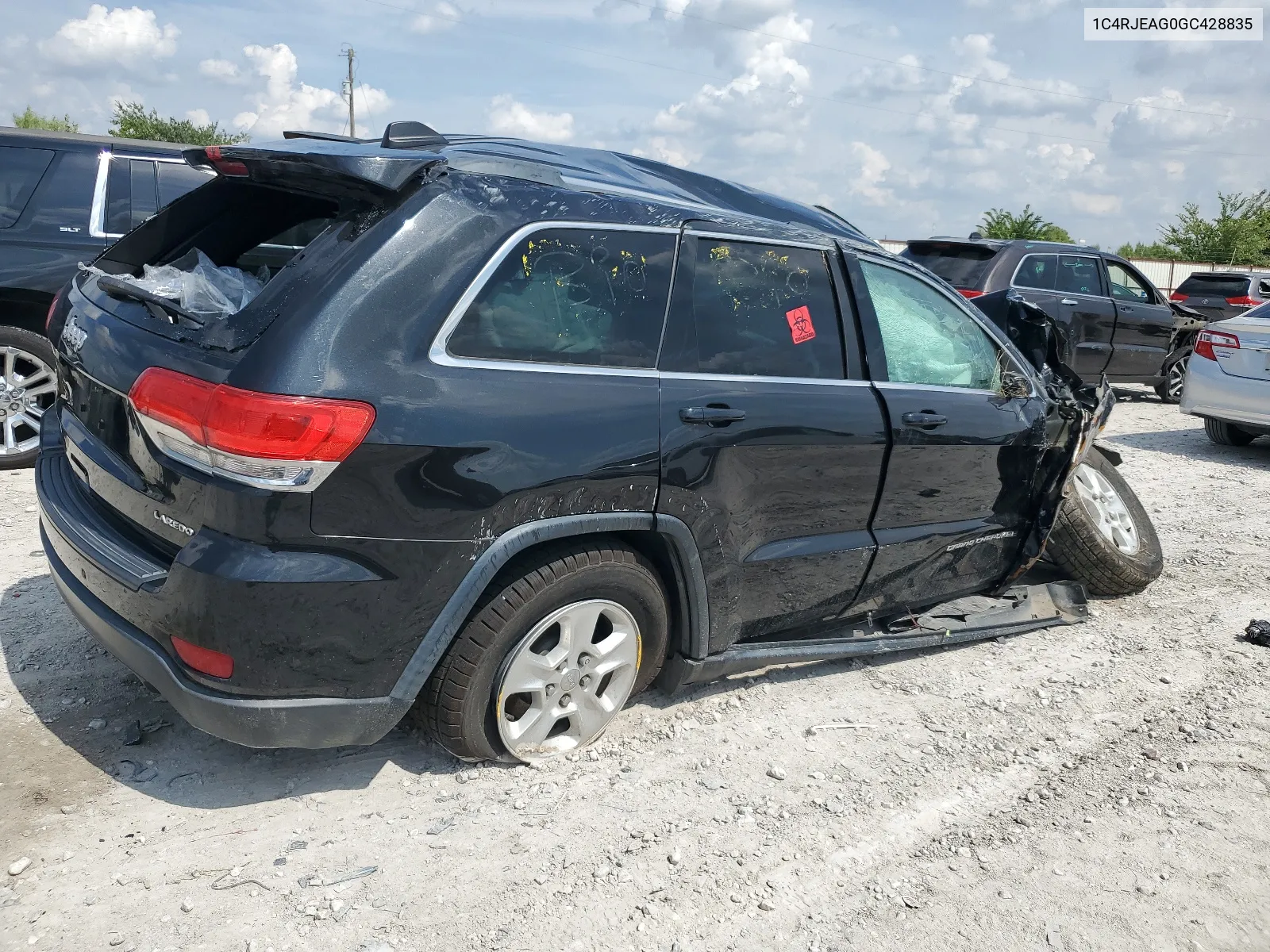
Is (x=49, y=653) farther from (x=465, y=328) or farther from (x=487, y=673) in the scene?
(x=465, y=328)

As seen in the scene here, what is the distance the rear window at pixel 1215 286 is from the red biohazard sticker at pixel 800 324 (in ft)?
53.0

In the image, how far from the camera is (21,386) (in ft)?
20.2


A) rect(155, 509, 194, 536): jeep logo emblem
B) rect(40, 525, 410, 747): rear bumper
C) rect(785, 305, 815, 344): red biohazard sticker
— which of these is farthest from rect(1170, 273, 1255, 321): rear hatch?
rect(155, 509, 194, 536): jeep logo emblem

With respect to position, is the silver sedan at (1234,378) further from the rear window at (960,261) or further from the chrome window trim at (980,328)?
the chrome window trim at (980,328)

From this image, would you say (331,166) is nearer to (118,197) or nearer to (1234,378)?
(118,197)

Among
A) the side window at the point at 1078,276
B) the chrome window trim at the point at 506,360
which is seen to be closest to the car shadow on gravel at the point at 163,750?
the chrome window trim at the point at 506,360

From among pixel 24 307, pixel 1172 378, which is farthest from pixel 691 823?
pixel 1172 378

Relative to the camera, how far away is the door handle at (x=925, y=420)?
376 centimetres

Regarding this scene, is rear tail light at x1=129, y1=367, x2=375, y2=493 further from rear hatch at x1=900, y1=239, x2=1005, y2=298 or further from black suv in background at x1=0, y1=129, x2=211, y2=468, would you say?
rear hatch at x1=900, y1=239, x2=1005, y2=298

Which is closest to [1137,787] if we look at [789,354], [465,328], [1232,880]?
[1232,880]

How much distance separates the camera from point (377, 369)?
102 inches

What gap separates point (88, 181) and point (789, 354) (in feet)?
16.6

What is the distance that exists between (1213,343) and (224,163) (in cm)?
901

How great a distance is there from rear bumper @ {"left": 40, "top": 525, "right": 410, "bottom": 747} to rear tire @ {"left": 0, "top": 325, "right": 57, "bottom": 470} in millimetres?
3955
